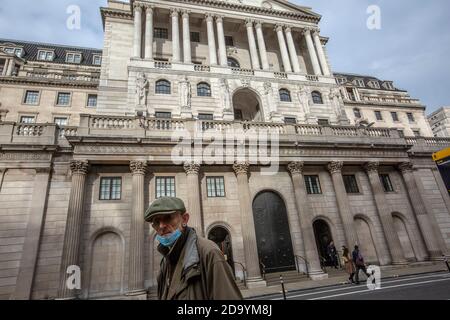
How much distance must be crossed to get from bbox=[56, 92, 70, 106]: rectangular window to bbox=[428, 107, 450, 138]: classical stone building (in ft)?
312

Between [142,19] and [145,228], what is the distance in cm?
2149

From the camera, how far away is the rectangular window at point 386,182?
2030 centimetres

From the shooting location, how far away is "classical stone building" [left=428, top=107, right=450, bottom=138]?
75.7m

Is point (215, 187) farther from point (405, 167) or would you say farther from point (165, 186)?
point (405, 167)

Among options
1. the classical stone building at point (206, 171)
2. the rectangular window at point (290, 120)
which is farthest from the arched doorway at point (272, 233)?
the rectangular window at point (290, 120)

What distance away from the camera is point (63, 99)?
31.3 m

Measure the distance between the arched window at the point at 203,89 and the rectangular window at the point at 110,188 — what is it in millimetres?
10577

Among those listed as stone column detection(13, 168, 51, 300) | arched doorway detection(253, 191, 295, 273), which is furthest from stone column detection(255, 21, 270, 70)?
stone column detection(13, 168, 51, 300)

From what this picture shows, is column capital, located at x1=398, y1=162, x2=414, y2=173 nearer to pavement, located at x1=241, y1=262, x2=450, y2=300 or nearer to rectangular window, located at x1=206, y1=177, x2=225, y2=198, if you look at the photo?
pavement, located at x1=241, y1=262, x2=450, y2=300

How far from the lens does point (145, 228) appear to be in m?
14.7

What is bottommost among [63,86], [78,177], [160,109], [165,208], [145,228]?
[165,208]
